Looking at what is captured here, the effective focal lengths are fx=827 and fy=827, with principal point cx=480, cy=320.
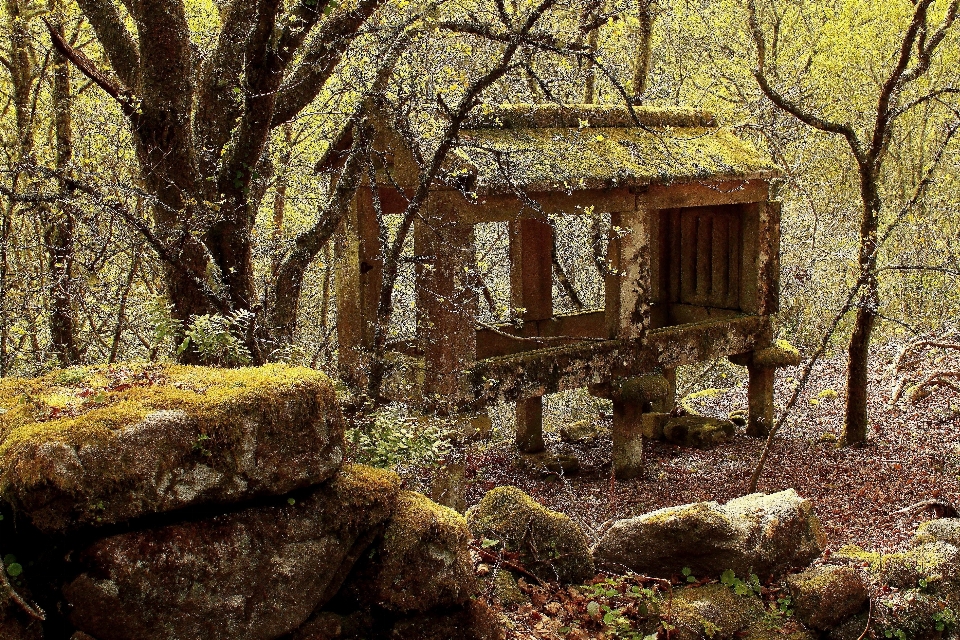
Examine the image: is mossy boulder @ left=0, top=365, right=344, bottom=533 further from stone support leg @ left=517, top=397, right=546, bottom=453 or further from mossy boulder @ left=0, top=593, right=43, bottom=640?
stone support leg @ left=517, top=397, right=546, bottom=453

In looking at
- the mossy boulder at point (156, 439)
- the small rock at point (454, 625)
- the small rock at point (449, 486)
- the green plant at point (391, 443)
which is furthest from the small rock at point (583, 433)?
the mossy boulder at point (156, 439)

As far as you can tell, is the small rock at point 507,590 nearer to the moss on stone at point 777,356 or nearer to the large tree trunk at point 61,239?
the large tree trunk at point 61,239

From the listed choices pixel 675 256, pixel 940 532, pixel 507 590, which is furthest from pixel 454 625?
pixel 675 256

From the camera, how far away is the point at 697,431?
12.1 m

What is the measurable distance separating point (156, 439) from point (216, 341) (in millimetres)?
1391

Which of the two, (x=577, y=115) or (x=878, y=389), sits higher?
(x=577, y=115)

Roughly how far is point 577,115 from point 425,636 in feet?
22.4

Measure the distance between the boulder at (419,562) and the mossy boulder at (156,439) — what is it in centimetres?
49

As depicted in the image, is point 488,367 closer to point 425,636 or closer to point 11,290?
point 425,636

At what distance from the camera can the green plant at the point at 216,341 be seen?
4.47 meters

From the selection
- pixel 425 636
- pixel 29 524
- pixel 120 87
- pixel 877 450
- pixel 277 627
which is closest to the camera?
pixel 29 524

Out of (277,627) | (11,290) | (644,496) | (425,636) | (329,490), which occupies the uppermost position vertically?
(11,290)

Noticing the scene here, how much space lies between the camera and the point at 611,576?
594 centimetres

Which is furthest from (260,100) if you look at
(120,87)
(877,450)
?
(877,450)
